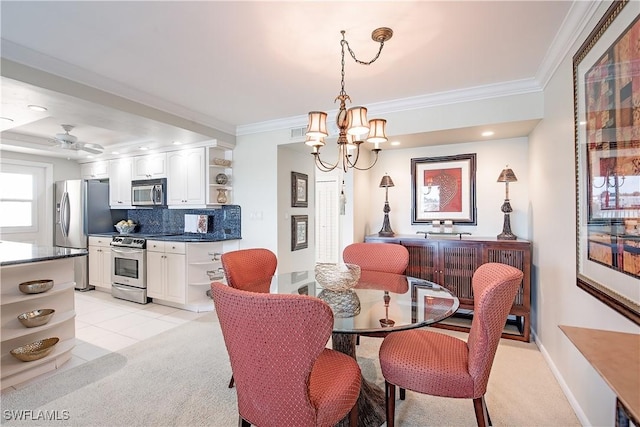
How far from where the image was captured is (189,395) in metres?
2.14

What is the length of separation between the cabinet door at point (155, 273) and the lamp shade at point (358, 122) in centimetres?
337

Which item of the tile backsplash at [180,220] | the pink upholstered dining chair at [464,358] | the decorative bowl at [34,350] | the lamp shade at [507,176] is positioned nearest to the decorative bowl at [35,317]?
the decorative bowl at [34,350]

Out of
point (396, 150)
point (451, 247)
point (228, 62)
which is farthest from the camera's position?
point (396, 150)

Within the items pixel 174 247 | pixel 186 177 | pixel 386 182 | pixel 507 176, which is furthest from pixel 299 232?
pixel 507 176

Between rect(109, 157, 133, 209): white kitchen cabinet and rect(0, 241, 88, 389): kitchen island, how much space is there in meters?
2.51

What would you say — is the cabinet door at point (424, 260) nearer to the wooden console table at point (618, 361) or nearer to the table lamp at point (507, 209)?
the table lamp at point (507, 209)

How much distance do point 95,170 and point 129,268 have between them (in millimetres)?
2405

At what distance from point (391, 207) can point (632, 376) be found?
345 cm

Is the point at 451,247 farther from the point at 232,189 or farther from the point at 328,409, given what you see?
the point at 232,189

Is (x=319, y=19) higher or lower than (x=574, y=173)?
higher

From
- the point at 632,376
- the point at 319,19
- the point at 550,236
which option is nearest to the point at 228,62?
the point at 319,19

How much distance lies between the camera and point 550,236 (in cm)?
250

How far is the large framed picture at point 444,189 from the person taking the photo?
3766 mm

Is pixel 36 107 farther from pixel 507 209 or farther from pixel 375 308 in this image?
pixel 507 209
